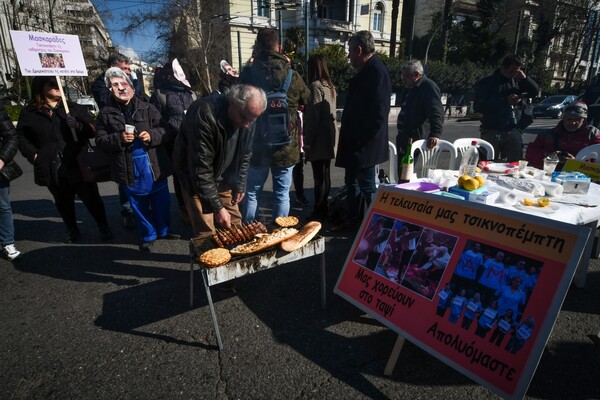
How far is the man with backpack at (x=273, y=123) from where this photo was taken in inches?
129

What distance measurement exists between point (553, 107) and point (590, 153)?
2291 centimetres

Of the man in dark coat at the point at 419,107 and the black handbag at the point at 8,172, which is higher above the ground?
the man in dark coat at the point at 419,107

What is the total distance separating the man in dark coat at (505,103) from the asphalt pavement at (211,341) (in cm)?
210

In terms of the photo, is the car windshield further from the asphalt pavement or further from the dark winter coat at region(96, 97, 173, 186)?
the dark winter coat at region(96, 97, 173, 186)

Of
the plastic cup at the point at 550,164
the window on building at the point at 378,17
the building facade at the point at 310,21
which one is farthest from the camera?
the window on building at the point at 378,17

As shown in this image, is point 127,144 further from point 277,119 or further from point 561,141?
point 561,141

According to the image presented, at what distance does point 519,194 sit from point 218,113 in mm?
2487

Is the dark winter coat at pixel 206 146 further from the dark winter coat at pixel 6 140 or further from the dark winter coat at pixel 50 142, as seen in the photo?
the dark winter coat at pixel 6 140

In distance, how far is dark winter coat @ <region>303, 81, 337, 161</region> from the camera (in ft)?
13.1

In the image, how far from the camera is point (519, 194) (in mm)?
2590

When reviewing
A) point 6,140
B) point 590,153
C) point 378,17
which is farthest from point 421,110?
point 378,17

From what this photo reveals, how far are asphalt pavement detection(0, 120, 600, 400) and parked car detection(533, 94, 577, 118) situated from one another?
23.6 metres

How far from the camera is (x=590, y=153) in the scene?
3.74 meters

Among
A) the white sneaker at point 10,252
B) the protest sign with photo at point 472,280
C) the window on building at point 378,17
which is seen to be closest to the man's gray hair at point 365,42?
the protest sign with photo at point 472,280
